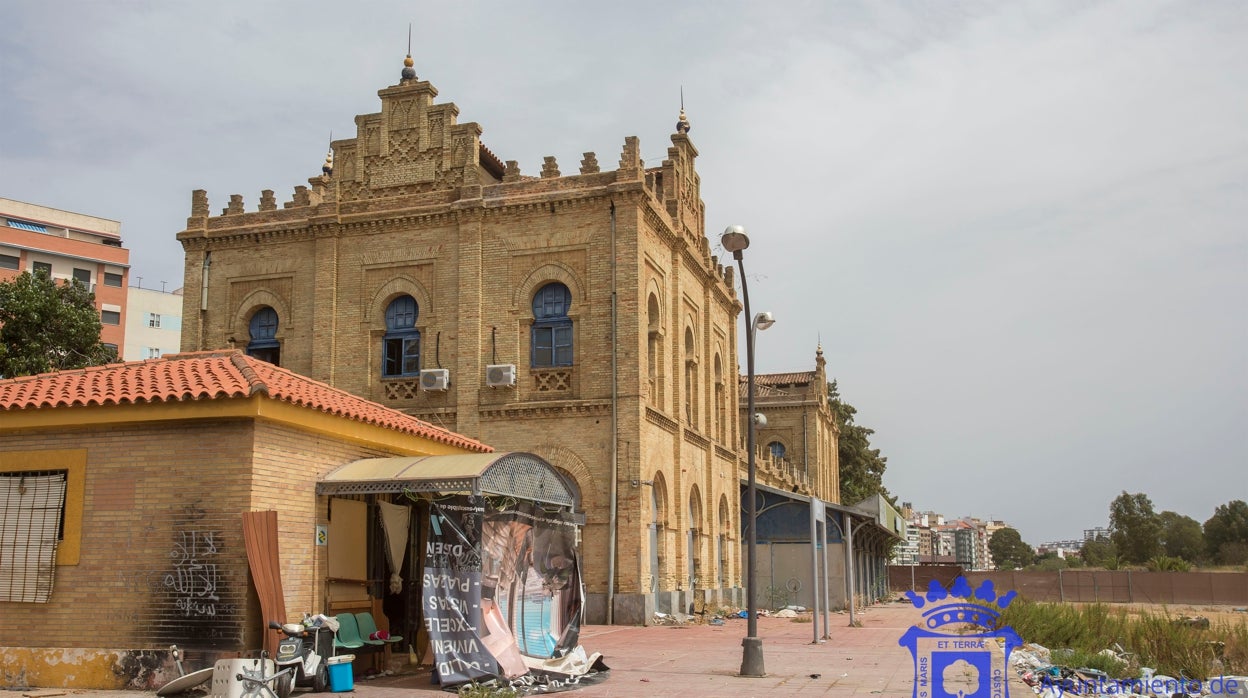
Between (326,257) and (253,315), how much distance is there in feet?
9.30

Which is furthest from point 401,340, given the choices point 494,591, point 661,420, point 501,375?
point 494,591

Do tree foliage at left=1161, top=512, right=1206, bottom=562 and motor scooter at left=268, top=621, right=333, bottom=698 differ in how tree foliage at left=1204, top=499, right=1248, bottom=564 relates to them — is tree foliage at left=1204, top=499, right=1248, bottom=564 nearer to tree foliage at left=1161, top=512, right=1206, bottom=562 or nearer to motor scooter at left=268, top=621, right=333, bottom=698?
tree foliage at left=1161, top=512, right=1206, bottom=562

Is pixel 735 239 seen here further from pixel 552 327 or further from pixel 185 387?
pixel 552 327

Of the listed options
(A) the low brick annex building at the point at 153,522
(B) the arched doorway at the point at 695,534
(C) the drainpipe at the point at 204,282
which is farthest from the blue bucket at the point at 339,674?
(C) the drainpipe at the point at 204,282

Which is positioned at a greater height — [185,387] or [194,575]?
[185,387]

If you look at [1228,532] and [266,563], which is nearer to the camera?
[266,563]

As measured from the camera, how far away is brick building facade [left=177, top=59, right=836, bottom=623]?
26.0 m

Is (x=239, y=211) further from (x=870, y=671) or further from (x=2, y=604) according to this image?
(x=870, y=671)

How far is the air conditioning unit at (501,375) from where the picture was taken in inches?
1035

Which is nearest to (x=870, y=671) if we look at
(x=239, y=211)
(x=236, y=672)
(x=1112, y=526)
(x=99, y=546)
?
(x=236, y=672)

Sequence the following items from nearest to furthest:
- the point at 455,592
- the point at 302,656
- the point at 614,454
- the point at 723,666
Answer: the point at 302,656 < the point at 455,592 < the point at 723,666 < the point at 614,454

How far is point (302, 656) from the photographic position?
12305mm

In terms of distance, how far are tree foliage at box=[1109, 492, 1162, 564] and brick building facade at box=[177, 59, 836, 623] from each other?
77.1 meters

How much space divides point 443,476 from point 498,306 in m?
13.8
